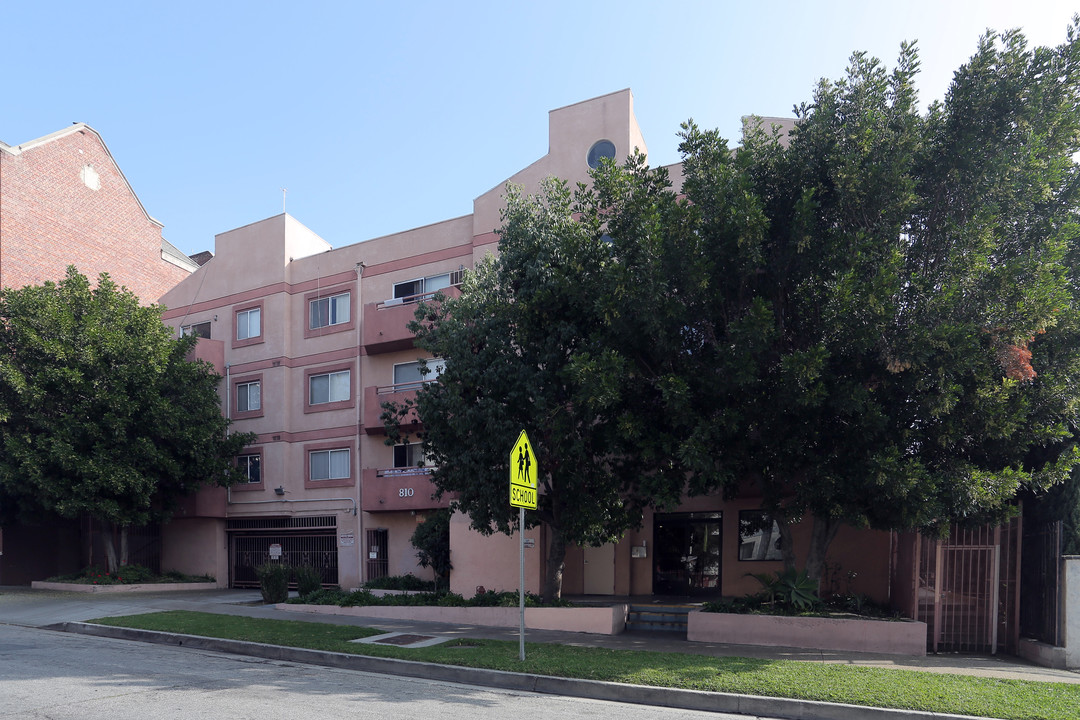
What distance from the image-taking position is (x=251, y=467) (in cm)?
2717

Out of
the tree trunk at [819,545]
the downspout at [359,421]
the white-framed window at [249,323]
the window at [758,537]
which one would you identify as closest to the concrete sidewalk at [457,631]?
the tree trunk at [819,545]

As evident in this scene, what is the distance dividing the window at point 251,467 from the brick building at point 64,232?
7178 millimetres

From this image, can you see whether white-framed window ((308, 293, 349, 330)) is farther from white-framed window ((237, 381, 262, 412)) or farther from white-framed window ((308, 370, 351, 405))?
white-framed window ((237, 381, 262, 412))

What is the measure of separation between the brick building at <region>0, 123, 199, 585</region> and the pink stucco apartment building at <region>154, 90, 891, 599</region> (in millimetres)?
3812

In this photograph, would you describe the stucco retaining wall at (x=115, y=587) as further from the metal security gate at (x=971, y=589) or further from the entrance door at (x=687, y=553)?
the metal security gate at (x=971, y=589)

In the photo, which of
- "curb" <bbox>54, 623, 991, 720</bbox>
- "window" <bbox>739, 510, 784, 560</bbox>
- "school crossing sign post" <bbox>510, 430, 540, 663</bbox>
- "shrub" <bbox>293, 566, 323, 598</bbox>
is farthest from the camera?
"shrub" <bbox>293, 566, 323, 598</bbox>

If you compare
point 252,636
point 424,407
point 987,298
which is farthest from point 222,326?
point 987,298

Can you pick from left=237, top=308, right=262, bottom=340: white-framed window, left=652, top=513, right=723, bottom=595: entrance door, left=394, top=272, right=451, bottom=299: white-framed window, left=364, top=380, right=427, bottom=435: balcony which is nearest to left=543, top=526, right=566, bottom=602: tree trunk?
left=652, top=513, right=723, bottom=595: entrance door

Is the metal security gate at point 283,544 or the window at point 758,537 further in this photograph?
the metal security gate at point 283,544

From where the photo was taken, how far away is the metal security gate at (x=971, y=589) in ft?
44.1

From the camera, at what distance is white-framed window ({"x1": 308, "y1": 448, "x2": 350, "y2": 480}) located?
1001 inches

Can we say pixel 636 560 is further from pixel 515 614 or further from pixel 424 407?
pixel 424 407

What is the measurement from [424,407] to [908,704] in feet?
33.1

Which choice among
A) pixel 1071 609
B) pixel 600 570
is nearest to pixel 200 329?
pixel 600 570
